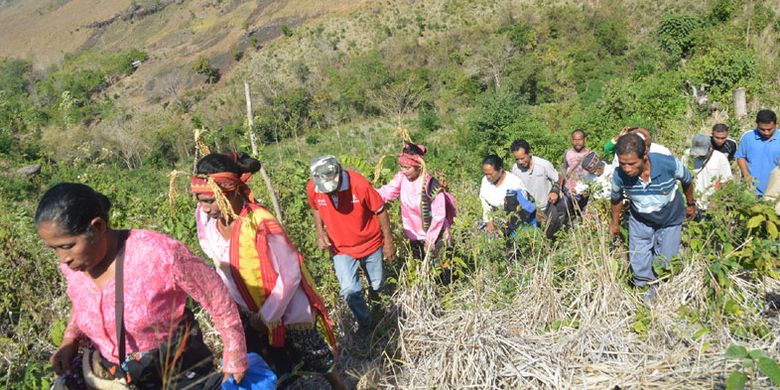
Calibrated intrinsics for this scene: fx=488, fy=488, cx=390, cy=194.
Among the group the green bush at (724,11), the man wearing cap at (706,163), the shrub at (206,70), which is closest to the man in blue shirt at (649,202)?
the man wearing cap at (706,163)

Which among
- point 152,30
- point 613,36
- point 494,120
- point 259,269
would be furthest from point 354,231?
point 152,30

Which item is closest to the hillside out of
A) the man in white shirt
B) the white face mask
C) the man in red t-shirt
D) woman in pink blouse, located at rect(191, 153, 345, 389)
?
the man in white shirt

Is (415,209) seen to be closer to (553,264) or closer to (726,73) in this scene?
(553,264)

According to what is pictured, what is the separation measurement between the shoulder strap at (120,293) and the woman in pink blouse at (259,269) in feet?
1.11

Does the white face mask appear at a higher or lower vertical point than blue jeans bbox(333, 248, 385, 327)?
higher

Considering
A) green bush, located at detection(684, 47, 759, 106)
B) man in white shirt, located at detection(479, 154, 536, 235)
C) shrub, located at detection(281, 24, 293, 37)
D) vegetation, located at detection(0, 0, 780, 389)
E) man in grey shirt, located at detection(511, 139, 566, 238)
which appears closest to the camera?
vegetation, located at detection(0, 0, 780, 389)

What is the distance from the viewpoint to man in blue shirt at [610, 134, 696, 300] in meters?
2.57

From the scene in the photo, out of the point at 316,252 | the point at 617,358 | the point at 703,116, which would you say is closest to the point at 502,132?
the point at 703,116

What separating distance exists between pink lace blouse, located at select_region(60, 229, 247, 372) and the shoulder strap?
1 centimetres

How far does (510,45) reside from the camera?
122 ft

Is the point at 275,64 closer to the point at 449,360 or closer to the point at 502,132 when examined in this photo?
the point at 502,132

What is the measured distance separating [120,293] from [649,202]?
8.45 feet

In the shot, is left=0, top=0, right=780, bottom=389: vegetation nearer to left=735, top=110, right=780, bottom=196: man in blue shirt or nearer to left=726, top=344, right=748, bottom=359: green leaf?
left=726, top=344, right=748, bottom=359: green leaf

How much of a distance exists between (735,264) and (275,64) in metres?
56.0
